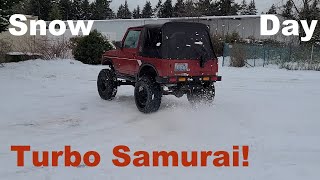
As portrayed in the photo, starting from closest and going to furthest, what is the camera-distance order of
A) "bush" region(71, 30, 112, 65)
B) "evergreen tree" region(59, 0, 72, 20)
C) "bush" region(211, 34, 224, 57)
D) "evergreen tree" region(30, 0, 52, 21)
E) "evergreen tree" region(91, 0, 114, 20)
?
"bush" region(71, 30, 112, 65) → "bush" region(211, 34, 224, 57) → "evergreen tree" region(30, 0, 52, 21) → "evergreen tree" region(59, 0, 72, 20) → "evergreen tree" region(91, 0, 114, 20)

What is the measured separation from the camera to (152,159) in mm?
4652

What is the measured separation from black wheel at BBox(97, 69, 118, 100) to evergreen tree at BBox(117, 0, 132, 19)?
321 ft

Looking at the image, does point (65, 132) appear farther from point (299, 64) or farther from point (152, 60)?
point (299, 64)

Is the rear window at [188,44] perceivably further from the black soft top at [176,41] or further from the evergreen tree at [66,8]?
the evergreen tree at [66,8]

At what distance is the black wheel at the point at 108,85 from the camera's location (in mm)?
9094

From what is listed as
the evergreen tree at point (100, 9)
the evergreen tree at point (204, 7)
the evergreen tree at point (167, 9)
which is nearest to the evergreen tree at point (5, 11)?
the evergreen tree at point (204, 7)

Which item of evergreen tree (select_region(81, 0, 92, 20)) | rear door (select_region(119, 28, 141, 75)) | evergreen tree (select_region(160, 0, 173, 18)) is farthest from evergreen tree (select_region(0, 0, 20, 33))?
evergreen tree (select_region(81, 0, 92, 20))

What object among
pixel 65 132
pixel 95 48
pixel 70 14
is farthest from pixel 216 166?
pixel 70 14

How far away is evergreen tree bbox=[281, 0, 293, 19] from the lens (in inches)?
1329

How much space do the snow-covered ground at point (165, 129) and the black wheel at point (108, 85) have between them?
29 centimetres

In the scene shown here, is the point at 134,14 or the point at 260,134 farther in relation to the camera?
the point at 134,14

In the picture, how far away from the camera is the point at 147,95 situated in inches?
294

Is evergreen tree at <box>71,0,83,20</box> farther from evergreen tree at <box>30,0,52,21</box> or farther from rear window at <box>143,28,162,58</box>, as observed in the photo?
rear window at <box>143,28,162,58</box>

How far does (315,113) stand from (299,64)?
14.5 metres
